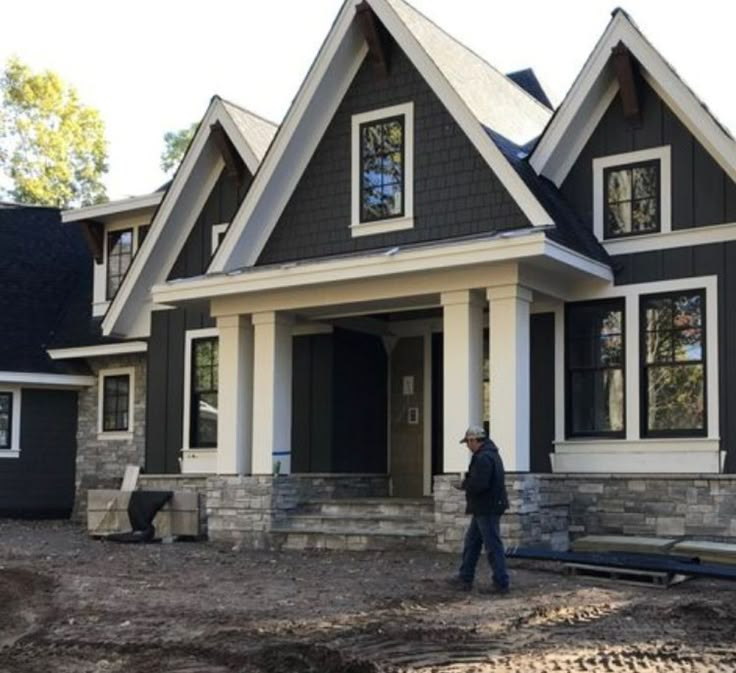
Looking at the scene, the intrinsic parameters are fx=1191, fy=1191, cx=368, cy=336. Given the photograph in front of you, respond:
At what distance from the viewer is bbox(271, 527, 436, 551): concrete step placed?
14.8m

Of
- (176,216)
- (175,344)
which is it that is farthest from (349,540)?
(176,216)

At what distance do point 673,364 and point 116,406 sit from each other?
11.2 metres

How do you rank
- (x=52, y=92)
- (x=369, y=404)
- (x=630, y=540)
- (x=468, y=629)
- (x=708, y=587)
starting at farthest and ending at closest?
(x=52, y=92) < (x=369, y=404) < (x=630, y=540) < (x=708, y=587) < (x=468, y=629)

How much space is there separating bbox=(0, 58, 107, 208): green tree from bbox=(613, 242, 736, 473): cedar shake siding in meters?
30.0

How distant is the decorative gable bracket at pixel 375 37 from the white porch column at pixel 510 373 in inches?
147

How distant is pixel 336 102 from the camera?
1653 centimetres

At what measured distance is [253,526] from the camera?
16.2 m

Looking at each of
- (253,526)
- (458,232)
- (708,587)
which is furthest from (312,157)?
(708,587)

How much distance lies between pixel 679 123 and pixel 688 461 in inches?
165

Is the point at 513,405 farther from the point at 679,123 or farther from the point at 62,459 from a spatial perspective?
the point at 62,459

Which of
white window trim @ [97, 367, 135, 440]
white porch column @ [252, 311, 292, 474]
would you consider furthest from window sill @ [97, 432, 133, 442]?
white porch column @ [252, 311, 292, 474]

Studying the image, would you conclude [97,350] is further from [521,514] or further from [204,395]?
[521,514]

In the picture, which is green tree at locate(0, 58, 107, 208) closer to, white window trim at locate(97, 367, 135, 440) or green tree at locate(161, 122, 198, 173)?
green tree at locate(161, 122, 198, 173)

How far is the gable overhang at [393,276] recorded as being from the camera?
14.0m
